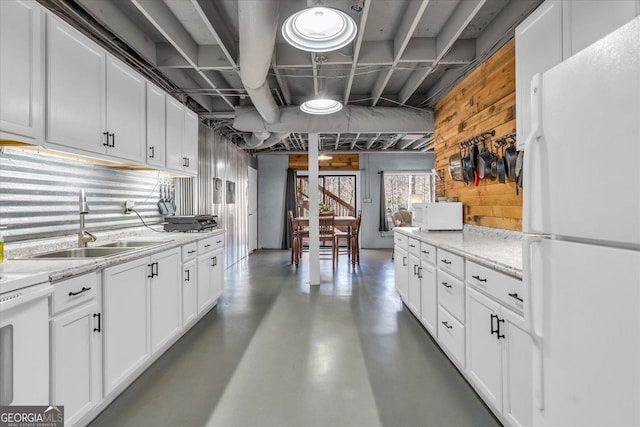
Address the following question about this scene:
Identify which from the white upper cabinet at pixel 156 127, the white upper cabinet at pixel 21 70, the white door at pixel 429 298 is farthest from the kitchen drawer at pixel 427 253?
the white upper cabinet at pixel 21 70

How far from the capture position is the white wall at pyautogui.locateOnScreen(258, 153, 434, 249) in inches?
328

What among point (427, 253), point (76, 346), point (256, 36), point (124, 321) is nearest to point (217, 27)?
point (256, 36)

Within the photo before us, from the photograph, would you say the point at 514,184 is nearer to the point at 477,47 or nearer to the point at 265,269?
the point at 477,47

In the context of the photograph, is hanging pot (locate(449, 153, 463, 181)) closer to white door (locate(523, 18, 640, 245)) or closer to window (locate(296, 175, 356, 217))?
white door (locate(523, 18, 640, 245))

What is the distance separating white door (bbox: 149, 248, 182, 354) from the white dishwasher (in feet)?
2.97

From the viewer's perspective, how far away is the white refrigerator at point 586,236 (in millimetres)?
776

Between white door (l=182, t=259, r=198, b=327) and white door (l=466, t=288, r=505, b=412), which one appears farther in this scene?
white door (l=182, t=259, r=198, b=327)

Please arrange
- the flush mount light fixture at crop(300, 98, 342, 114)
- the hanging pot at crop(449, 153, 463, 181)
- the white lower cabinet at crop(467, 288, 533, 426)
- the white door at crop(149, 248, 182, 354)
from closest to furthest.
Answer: the white lower cabinet at crop(467, 288, 533, 426), the white door at crop(149, 248, 182, 354), the flush mount light fixture at crop(300, 98, 342, 114), the hanging pot at crop(449, 153, 463, 181)

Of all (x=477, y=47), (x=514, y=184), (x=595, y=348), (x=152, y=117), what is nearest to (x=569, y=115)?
(x=595, y=348)

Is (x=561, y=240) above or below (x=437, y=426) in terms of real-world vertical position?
above

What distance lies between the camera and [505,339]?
1533 millimetres

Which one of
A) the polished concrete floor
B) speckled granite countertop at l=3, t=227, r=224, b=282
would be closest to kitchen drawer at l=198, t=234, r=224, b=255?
speckled granite countertop at l=3, t=227, r=224, b=282

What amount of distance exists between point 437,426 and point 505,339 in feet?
1.96

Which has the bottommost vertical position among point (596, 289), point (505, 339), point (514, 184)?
point (505, 339)
